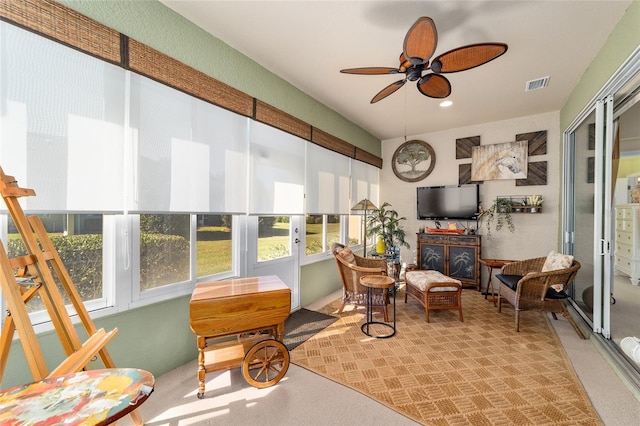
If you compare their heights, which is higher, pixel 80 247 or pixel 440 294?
pixel 80 247

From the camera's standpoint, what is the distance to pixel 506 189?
447 centimetres

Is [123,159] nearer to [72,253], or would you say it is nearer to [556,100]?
[72,253]

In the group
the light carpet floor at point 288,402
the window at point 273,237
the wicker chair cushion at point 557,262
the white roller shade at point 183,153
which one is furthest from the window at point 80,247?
the wicker chair cushion at point 557,262

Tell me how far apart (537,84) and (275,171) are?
3.35 m

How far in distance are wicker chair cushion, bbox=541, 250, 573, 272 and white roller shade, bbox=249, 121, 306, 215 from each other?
303cm

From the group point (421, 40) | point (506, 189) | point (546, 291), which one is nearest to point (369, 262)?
point (546, 291)

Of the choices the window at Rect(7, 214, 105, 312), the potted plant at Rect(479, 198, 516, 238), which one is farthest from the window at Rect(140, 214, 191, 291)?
the potted plant at Rect(479, 198, 516, 238)

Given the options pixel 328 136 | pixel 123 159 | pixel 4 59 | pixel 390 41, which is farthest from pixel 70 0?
pixel 328 136

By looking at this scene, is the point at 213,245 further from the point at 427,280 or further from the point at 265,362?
the point at 427,280

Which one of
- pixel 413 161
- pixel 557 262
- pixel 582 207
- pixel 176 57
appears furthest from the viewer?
pixel 413 161

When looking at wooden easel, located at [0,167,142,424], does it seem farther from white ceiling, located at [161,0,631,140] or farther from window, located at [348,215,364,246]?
window, located at [348,215,364,246]

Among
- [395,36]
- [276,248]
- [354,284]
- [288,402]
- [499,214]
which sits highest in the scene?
[395,36]

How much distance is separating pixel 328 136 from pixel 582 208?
340 centimetres

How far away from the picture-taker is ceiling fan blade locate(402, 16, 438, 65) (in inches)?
58.3
